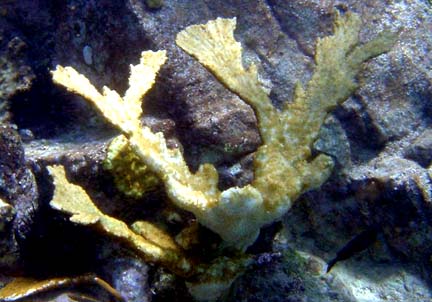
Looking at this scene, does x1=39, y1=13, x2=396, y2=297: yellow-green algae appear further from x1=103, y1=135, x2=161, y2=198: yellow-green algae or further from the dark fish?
the dark fish

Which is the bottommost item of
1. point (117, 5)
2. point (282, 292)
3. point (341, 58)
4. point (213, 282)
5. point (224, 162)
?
point (282, 292)

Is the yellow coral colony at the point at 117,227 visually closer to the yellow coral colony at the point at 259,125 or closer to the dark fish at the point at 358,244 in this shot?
the yellow coral colony at the point at 259,125

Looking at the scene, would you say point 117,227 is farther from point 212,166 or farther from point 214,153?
point 214,153

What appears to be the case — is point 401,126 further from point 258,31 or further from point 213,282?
point 213,282

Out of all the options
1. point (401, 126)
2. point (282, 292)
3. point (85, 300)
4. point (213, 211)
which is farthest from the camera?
point (401, 126)

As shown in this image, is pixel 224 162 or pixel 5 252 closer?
pixel 5 252

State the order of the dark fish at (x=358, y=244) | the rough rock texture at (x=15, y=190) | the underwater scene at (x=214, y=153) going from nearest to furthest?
the underwater scene at (x=214, y=153), the rough rock texture at (x=15, y=190), the dark fish at (x=358, y=244)

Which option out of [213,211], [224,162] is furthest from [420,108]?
Answer: [213,211]

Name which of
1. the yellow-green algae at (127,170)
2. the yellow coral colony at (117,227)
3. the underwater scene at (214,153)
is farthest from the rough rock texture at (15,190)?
the yellow-green algae at (127,170)
